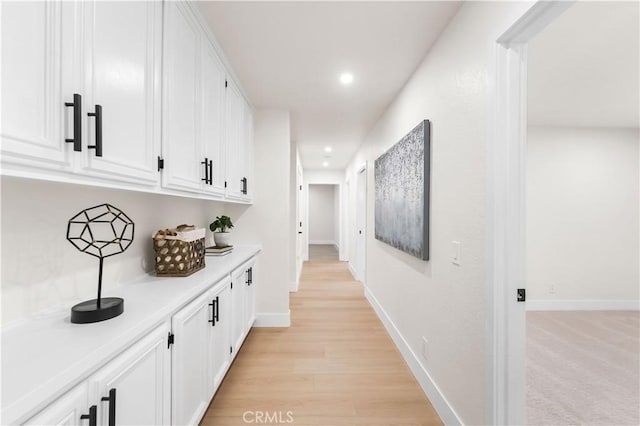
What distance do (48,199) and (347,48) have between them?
1.95 meters

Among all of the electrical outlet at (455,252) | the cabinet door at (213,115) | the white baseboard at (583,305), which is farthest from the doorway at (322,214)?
the electrical outlet at (455,252)

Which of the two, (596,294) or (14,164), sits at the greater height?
(14,164)

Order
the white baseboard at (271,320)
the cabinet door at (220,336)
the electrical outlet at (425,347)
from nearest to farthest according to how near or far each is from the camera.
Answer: the cabinet door at (220,336)
the electrical outlet at (425,347)
the white baseboard at (271,320)

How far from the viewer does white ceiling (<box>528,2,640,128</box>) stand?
68.6 inches

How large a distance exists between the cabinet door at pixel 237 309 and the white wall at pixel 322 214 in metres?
8.83

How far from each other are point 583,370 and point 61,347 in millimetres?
3423

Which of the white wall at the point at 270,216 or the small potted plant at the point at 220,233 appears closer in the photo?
the small potted plant at the point at 220,233

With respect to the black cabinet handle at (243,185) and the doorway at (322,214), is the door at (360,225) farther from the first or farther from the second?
the doorway at (322,214)

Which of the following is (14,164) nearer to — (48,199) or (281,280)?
(48,199)

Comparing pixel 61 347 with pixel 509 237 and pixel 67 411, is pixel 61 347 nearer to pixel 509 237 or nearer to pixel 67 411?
pixel 67 411

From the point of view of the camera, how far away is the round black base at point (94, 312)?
0.98 meters

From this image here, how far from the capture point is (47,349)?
80cm

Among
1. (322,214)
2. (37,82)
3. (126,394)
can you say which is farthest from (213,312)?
(322,214)

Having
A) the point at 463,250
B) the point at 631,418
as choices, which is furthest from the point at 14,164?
the point at 631,418
